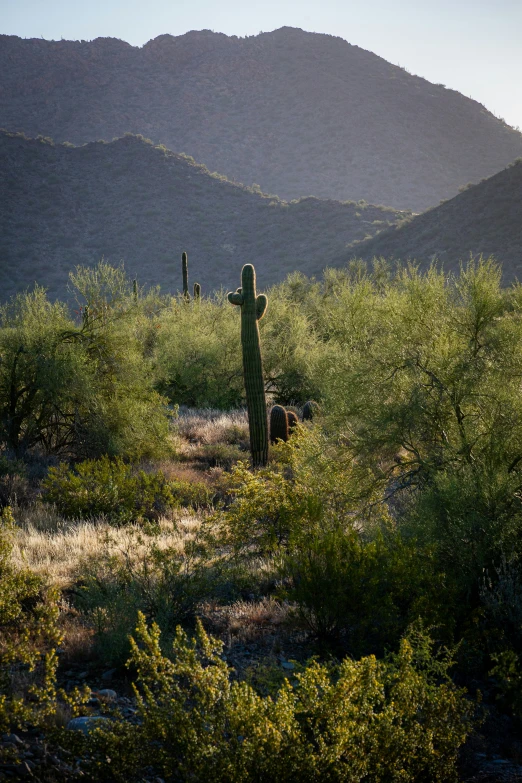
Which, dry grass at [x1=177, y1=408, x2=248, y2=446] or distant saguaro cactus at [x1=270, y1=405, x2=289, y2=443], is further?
dry grass at [x1=177, y1=408, x2=248, y2=446]

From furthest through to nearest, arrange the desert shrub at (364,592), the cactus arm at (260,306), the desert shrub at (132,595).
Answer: the cactus arm at (260,306) < the desert shrub at (364,592) < the desert shrub at (132,595)

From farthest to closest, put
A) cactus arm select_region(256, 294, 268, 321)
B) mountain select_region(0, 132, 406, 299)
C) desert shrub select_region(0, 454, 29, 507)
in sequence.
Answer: mountain select_region(0, 132, 406, 299) < cactus arm select_region(256, 294, 268, 321) < desert shrub select_region(0, 454, 29, 507)

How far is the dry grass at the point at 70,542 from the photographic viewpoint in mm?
6109

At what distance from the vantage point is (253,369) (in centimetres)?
1198

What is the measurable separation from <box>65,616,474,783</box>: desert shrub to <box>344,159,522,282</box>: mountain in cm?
4040

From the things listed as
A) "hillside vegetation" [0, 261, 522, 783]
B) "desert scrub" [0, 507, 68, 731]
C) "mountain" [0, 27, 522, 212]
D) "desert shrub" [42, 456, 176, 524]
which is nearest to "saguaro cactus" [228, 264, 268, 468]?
"hillside vegetation" [0, 261, 522, 783]

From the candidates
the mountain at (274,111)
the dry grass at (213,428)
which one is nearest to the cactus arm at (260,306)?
the dry grass at (213,428)

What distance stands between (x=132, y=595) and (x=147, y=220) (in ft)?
191

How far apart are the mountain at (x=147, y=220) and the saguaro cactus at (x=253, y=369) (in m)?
41.2

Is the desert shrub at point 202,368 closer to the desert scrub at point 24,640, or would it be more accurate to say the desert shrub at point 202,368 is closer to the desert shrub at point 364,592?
the desert scrub at point 24,640

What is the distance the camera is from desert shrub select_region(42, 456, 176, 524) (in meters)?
8.29

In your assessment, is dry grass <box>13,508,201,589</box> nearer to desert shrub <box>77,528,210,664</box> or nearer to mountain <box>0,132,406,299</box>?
desert shrub <box>77,528,210,664</box>

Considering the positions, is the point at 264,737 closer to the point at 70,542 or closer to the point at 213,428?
the point at 70,542

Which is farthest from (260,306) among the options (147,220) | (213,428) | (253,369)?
(147,220)
